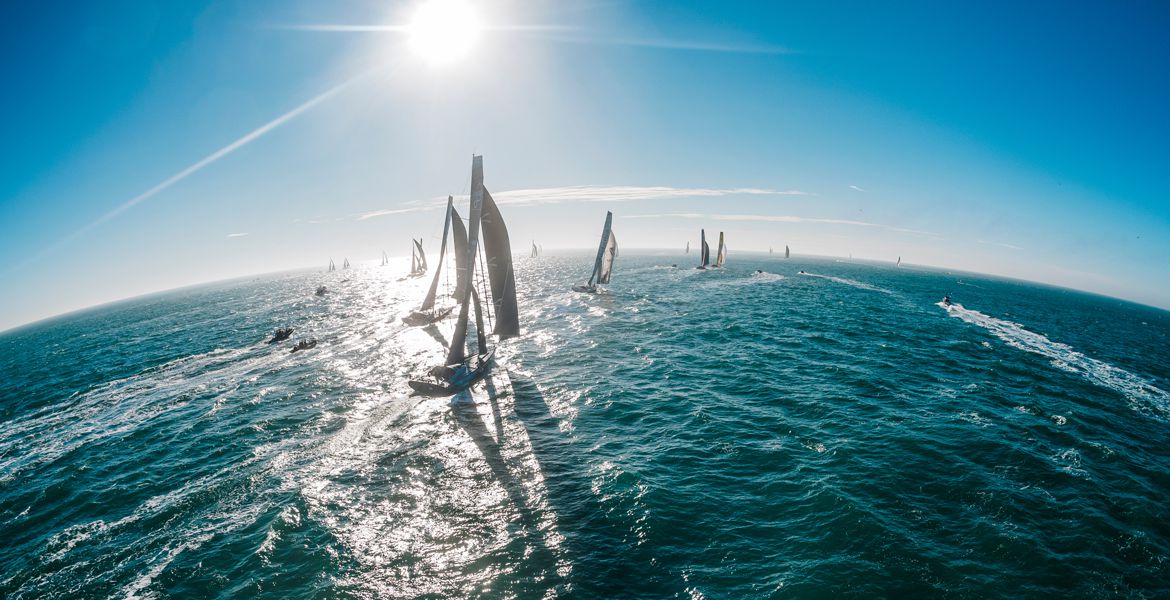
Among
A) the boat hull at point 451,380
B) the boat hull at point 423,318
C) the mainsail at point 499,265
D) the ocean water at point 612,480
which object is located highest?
the mainsail at point 499,265

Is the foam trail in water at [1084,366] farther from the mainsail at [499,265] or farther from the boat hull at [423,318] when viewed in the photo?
the boat hull at [423,318]

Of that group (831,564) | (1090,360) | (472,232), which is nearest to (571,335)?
(472,232)

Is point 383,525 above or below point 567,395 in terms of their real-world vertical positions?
below

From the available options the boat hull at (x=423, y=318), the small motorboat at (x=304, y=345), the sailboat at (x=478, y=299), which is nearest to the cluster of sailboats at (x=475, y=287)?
the sailboat at (x=478, y=299)

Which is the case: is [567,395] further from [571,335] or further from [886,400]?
[886,400]

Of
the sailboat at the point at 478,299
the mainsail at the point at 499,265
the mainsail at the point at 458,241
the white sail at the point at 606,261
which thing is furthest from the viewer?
the white sail at the point at 606,261

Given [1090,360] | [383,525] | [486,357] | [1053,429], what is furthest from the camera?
[1090,360]
